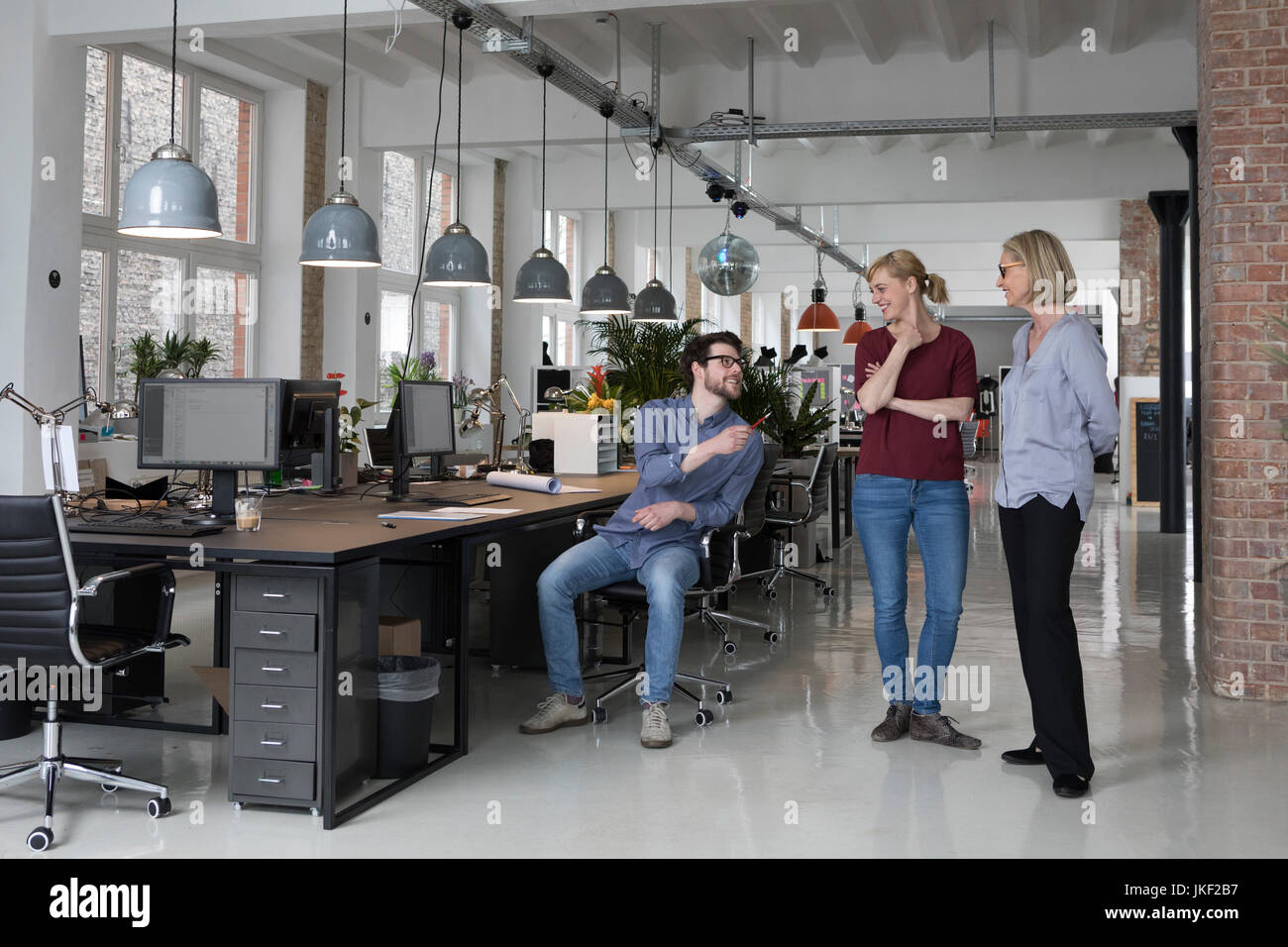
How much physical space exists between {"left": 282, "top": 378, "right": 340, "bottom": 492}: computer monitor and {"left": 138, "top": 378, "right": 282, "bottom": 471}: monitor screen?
0.89 meters

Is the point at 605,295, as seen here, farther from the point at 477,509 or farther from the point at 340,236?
the point at 477,509

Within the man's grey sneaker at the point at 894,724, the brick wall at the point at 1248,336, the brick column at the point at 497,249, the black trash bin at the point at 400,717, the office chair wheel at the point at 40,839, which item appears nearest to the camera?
the office chair wheel at the point at 40,839

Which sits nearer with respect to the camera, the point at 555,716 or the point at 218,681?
the point at 218,681

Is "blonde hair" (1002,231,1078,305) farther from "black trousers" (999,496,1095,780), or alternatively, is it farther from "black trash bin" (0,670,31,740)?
"black trash bin" (0,670,31,740)

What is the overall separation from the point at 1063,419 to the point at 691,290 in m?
15.1

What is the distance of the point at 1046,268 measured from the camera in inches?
147

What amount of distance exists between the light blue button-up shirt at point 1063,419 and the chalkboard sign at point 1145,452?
11.2m

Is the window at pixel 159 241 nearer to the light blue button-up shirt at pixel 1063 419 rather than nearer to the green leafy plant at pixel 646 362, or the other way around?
the green leafy plant at pixel 646 362

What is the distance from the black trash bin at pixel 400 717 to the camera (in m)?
3.75

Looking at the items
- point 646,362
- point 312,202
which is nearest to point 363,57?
point 312,202

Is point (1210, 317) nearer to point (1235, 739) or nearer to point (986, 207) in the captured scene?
point (1235, 739)

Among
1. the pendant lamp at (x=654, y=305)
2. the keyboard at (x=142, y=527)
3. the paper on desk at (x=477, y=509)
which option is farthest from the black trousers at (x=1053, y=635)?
the pendant lamp at (x=654, y=305)

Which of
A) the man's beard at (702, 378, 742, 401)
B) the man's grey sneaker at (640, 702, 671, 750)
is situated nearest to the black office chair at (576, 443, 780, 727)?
the man's grey sneaker at (640, 702, 671, 750)
